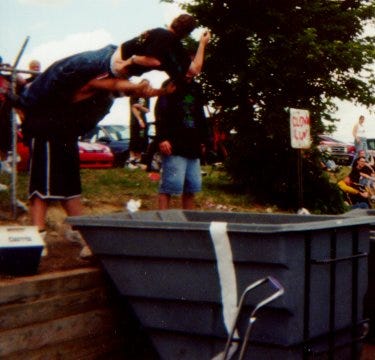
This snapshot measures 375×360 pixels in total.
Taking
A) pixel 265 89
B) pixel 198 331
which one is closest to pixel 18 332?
pixel 198 331

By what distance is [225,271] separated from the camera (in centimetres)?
324

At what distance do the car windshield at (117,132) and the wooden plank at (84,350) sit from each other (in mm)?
16796

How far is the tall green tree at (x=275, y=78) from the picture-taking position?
1112 cm

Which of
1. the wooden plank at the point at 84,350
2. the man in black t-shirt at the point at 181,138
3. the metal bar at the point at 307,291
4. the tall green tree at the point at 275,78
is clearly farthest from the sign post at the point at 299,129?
the metal bar at the point at 307,291

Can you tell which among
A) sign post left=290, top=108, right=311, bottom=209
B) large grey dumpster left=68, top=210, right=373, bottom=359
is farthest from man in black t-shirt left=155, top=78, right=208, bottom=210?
sign post left=290, top=108, right=311, bottom=209

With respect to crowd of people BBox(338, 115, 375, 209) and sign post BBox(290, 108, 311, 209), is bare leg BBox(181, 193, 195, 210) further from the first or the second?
crowd of people BBox(338, 115, 375, 209)

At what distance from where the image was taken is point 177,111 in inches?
234

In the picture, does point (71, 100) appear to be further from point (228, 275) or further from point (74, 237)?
point (228, 275)

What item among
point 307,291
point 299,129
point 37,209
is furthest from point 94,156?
point 307,291

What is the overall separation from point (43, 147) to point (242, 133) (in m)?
7.14

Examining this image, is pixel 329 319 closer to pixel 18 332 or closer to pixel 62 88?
pixel 18 332

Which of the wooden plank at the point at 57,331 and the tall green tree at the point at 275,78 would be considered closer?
the wooden plank at the point at 57,331

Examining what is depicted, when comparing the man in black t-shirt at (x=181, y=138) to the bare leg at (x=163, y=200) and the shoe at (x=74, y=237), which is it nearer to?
the bare leg at (x=163, y=200)

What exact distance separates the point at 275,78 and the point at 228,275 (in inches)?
323
